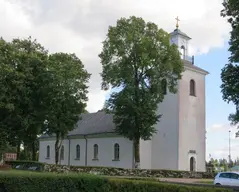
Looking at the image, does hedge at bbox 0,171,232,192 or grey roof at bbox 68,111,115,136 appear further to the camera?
grey roof at bbox 68,111,115,136

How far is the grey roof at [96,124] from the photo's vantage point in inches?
2085

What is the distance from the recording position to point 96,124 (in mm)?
56750

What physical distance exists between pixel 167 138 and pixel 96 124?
45.9 feet

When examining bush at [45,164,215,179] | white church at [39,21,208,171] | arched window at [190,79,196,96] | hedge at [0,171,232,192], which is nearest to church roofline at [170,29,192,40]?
white church at [39,21,208,171]

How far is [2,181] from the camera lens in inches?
560

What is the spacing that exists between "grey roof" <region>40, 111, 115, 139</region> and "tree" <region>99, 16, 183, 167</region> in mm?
9621

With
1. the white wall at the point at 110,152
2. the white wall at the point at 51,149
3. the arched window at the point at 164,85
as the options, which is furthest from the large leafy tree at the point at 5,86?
the white wall at the point at 51,149

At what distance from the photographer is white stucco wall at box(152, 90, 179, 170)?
45.2 m

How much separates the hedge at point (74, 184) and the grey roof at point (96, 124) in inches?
1374

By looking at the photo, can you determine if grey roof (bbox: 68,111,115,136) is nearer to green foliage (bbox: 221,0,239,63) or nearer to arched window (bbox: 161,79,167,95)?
arched window (bbox: 161,79,167,95)

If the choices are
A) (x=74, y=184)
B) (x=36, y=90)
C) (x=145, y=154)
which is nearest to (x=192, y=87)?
(x=145, y=154)

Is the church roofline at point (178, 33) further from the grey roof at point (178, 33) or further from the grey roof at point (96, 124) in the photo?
the grey roof at point (96, 124)

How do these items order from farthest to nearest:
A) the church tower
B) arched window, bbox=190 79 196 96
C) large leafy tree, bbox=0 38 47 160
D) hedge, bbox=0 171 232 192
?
arched window, bbox=190 79 196 96
the church tower
large leafy tree, bbox=0 38 47 160
hedge, bbox=0 171 232 192

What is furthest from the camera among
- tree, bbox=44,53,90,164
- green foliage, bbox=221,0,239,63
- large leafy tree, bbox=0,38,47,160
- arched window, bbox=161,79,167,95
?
arched window, bbox=161,79,167,95
